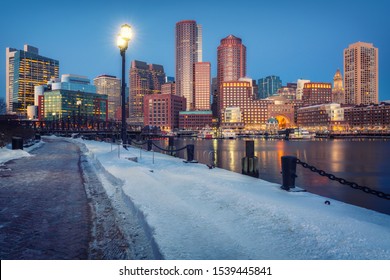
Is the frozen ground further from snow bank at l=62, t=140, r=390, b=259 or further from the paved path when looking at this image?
the paved path

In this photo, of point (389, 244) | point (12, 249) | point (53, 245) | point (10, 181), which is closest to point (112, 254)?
point (53, 245)

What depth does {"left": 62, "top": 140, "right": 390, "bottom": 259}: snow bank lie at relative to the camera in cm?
459

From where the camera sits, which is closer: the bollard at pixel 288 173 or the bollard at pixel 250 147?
the bollard at pixel 288 173

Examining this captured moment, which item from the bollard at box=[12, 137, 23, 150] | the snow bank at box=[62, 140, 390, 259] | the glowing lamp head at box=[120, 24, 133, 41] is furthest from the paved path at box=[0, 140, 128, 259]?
the bollard at box=[12, 137, 23, 150]

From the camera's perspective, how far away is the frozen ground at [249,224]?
181 inches

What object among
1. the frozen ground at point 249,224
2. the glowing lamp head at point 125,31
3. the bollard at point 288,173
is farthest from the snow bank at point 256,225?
the glowing lamp head at point 125,31

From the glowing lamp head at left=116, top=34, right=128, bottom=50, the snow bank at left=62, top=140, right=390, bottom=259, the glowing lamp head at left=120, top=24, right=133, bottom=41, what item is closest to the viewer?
the snow bank at left=62, top=140, right=390, bottom=259

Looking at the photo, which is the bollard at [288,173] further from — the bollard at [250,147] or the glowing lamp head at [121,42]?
the glowing lamp head at [121,42]

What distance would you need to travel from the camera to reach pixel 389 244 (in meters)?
4.80

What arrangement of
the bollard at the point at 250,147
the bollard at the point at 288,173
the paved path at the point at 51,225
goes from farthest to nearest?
the bollard at the point at 250,147 < the bollard at the point at 288,173 < the paved path at the point at 51,225

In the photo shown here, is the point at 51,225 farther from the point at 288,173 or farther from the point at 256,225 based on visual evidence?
the point at 288,173

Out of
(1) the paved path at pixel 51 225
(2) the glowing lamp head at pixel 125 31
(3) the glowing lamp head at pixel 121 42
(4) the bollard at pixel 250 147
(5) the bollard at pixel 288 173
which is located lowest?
(1) the paved path at pixel 51 225

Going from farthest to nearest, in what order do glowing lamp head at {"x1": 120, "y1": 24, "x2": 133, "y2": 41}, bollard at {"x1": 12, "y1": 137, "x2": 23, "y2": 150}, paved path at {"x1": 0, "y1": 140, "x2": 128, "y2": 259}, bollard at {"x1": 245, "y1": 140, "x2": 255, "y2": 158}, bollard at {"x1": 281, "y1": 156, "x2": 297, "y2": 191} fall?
1. bollard at {"x1": 12, "y1": 137, "x2": 23, "y2": 150}
2. glowing lamp head at {"x1": 120, "y1": 24, "x2": 133, "y2": 41}
3. bollard at {"x1": 245, "y1": 140, "x2": 255, "y2": 158}
4. bollard at {"x1": 281, "y1": 156, "x2": 297, "y2": 191}
5. paved path at {"x1": 0, "y1": 140, "x2": 128, "y2": 259}

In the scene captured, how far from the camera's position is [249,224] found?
588cm
